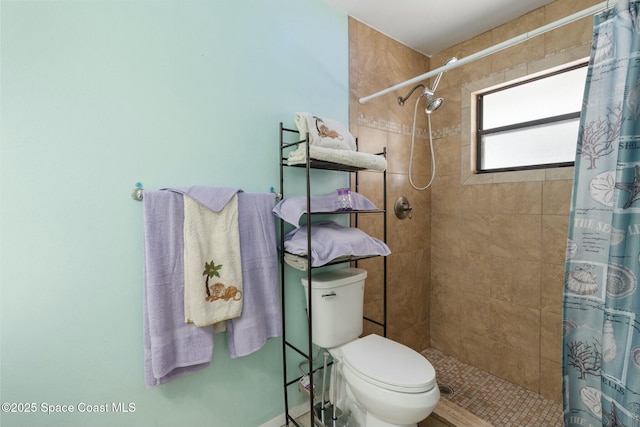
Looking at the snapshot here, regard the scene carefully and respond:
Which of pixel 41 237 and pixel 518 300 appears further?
pixel 518 300

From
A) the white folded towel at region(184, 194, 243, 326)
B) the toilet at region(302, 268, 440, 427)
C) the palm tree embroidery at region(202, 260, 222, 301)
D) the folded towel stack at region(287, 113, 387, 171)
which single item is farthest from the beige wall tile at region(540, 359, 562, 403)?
the palm tree embroidery at region(202, 260, 222, 301)

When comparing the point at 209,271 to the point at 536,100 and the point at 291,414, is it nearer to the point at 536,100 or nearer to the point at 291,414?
the point at 291,414

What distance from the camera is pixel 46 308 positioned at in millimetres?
995

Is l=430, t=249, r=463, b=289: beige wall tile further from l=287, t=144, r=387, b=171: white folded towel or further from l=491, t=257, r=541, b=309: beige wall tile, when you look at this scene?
l=287, t=144, r=387, b=171: white folded towel

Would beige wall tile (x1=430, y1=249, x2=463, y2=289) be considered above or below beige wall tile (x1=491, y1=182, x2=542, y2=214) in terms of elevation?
below

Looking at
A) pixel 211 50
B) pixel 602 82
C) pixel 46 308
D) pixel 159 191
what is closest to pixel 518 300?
pixel 602 82

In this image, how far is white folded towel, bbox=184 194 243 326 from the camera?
1156 mm

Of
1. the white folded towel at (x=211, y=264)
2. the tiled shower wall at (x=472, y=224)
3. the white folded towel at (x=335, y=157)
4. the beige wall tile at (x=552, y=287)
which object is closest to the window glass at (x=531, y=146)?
the tiled shower wall at (x=472, y=224)

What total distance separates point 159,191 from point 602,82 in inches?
66.9

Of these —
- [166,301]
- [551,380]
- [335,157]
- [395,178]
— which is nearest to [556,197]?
[395,178]

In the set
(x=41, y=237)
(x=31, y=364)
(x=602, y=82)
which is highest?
(x=602, y=82)

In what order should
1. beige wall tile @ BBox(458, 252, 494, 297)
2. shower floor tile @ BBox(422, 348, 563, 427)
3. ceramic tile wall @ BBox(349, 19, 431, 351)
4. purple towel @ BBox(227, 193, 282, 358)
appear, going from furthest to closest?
1. beige wall tile @ BBox(458, 252, 494, 297)
2. ceramic tile wall @ BBox(349, 19, 431, 351)
3. shower floor tile @ BBox(422, 348, 563, 427)
4. purple towel @ BBox(227, 193, 282, 358)

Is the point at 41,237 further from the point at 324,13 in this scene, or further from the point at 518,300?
the point at 518,300

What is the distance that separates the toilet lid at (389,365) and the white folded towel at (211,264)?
606mm
